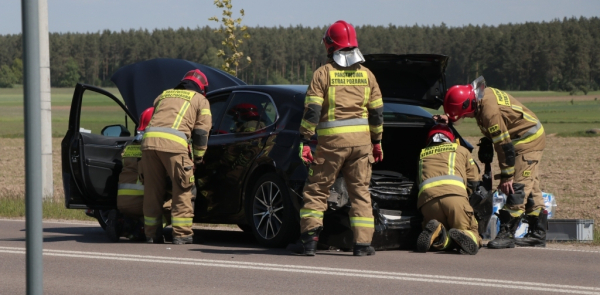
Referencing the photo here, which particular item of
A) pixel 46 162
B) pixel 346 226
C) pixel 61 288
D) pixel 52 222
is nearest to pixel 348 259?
pixel 346 226

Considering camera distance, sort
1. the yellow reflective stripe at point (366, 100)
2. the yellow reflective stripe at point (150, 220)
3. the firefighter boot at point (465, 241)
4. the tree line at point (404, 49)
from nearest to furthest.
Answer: the yellow reflective stripe at point (366, 100) → the firefighter boot at point (465, 241) → the yellow reflective stripe at point (150, 220) → the tree line at point (404, 49)

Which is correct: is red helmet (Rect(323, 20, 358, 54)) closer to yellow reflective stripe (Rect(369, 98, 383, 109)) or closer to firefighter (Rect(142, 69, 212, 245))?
yellow reflective stripe (Rect(369, 98, 383, 109))

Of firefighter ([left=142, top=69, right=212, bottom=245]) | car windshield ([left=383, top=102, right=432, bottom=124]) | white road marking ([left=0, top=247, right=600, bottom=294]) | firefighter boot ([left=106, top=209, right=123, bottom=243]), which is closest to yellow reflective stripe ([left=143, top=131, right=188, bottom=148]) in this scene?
firefighter ([left=142, top=69, right=212, bottom=245])

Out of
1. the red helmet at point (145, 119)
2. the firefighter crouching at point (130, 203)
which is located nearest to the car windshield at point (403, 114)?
the firefighter crouching at point (130, 203)

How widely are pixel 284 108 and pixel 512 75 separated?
376ft

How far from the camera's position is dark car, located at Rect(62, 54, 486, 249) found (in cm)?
811

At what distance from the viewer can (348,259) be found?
757cm

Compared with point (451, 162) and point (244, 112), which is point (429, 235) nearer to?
point (451, 162)

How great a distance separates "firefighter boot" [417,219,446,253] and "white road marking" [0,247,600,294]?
1312mm

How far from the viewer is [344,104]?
768cm

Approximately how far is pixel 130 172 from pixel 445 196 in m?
3.39

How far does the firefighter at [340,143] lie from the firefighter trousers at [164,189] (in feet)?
4.97

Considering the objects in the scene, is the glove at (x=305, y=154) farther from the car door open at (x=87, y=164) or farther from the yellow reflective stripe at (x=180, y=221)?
the car door open at (x=87, y=164)

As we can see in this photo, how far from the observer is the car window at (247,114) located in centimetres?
857
